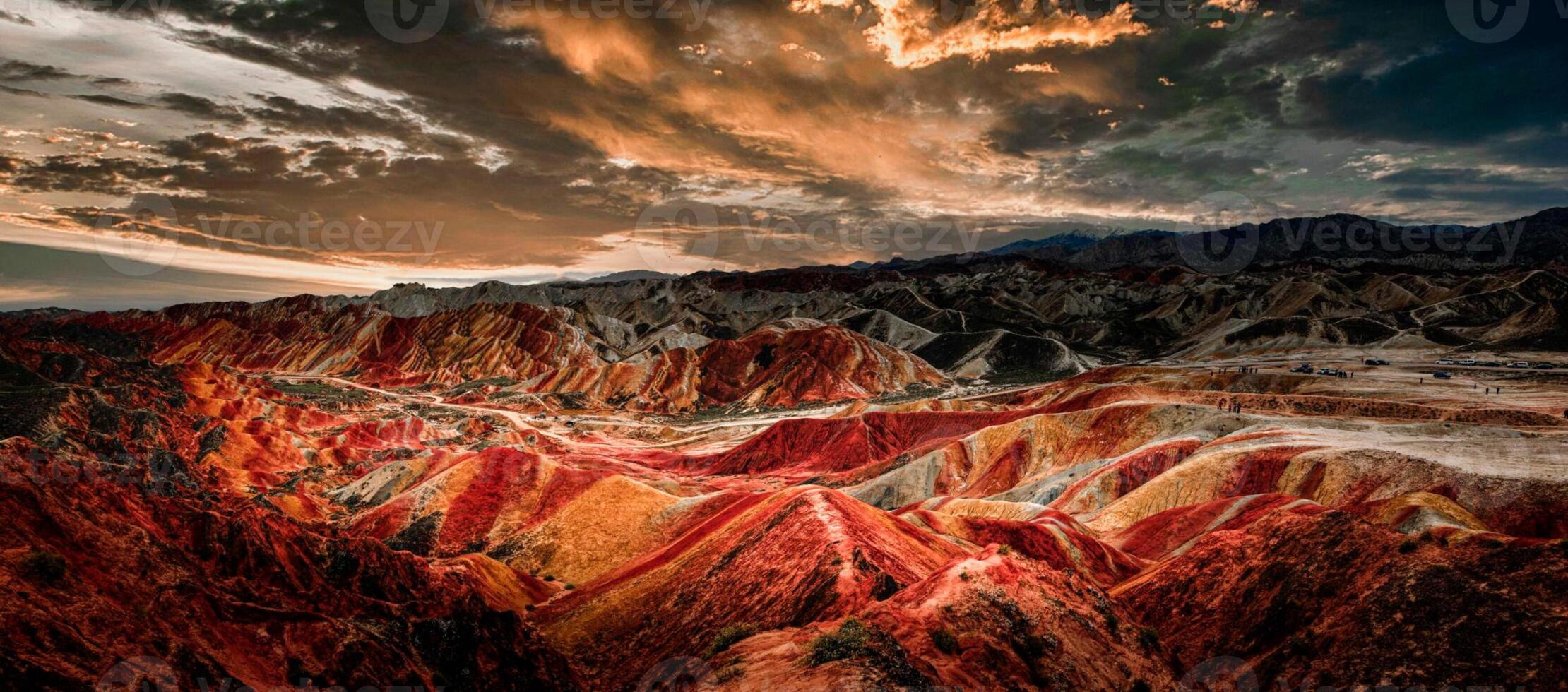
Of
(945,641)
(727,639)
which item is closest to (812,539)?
(727,639)

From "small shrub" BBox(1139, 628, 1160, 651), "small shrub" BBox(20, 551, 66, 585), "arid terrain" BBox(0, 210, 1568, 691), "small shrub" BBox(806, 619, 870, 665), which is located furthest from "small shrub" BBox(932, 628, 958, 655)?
"small shrub" BBox(20, 551, 66, 585)

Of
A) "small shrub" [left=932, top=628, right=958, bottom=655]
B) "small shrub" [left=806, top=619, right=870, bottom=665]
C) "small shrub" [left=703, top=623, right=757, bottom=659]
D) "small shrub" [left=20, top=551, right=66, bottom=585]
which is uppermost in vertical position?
"small shrub" [left=20, top=551, right=66, bottom=585]

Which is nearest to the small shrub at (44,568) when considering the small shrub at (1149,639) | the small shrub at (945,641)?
the small shrub at (945,641)

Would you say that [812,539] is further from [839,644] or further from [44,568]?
[44,568]

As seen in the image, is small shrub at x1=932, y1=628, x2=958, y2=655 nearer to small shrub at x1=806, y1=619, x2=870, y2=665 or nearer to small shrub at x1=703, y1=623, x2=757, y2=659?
small shrub at x1=806, y1=619, x2=870, y2=665

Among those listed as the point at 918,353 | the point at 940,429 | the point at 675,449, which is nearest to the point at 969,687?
the point at 940,429

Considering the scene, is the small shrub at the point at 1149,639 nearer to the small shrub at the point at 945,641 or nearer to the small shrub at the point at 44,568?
the small shrub at the point at 945,641
